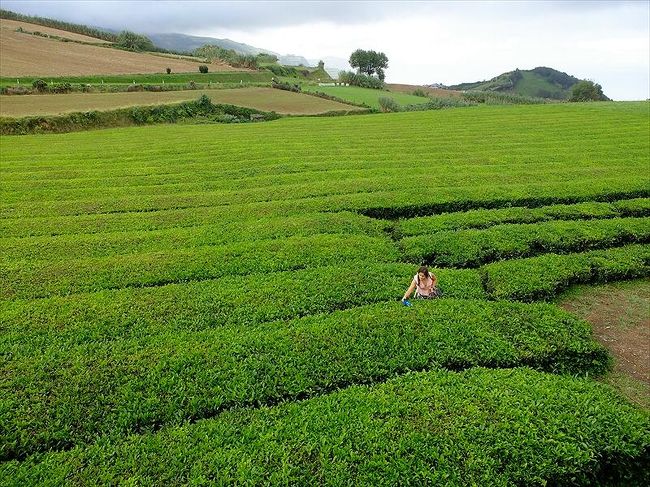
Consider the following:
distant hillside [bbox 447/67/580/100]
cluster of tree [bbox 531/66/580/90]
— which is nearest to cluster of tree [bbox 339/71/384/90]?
distant hillside [bbox 447/67/580/100]

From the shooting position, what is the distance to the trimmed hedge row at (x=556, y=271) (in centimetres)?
1308

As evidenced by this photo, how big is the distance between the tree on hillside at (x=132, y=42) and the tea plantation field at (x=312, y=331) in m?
81.6

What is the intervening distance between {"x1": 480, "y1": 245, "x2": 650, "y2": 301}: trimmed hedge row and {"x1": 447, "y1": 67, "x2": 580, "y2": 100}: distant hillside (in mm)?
156243

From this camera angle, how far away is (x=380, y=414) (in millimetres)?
8133

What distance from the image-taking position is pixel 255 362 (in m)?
9.48

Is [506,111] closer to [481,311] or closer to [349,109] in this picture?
[349,109]

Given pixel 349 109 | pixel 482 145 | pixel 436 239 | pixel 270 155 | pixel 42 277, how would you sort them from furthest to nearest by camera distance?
pixel 349 109
pixel 482 145
pixel 270 155
pixel 436 239
pixel 42 277

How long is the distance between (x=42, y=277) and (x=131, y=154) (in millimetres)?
18202

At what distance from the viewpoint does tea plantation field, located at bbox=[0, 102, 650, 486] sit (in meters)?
7.45

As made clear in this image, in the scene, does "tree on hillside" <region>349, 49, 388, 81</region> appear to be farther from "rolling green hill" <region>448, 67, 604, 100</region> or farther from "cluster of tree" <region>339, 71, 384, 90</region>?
"cluster of tree" <region>339, 71, 384, 90</region>

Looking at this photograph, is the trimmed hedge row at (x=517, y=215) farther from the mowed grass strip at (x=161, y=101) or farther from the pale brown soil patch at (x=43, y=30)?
the pale brown soil patch at (x=43, y=30)

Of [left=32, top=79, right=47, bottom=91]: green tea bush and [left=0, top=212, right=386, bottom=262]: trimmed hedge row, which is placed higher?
[left=32, top=79, right=47, bottom=91]: green tea bush

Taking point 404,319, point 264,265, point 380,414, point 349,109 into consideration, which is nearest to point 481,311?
point 404,319

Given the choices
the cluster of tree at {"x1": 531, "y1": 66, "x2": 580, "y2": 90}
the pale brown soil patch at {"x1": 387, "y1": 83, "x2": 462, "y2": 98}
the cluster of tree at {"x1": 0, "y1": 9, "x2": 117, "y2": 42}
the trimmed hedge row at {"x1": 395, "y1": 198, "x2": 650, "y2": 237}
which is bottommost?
the trimmed hedge row at {"x1": 395, "y1": 198, "x2": 650, "y2": 237}
